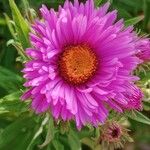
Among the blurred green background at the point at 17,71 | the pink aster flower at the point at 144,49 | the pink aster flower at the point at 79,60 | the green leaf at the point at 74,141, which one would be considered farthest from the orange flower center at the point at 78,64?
the green leaf at the point at 74,141

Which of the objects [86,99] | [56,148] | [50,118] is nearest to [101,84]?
[86,99]

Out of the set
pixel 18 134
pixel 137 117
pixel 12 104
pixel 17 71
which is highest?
pixel 17 71

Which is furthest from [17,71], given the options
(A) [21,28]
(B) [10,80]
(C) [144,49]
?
(C) [144,49]

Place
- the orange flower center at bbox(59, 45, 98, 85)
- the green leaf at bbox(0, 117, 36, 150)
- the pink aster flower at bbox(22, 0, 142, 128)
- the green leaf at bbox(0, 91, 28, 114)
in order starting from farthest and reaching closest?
1. the green leaf at bbox(0, 117, 36, 150)
2. the green leaf at bbox(0, 91, 28, 114)
3. the orange flower center at bbox(59, 45, 98, 85)
4. the pink aster flower at bbox(22, 0, 142, 128)

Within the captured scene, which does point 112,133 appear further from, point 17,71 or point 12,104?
point 17,71

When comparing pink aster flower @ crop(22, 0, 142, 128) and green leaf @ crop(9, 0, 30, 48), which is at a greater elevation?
green leaf @ crop(9, 0, 30, 48)

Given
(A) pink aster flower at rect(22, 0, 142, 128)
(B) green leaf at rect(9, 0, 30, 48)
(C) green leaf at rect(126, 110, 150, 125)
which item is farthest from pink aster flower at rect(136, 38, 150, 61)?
(B) green leaf at rect(9, 0, 30, 48)

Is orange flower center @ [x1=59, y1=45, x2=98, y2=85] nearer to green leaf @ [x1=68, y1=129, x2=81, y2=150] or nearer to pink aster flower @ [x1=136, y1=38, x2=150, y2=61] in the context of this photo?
pink aster flower @ [x1=136, y1=38, x2=150, y2=61]
